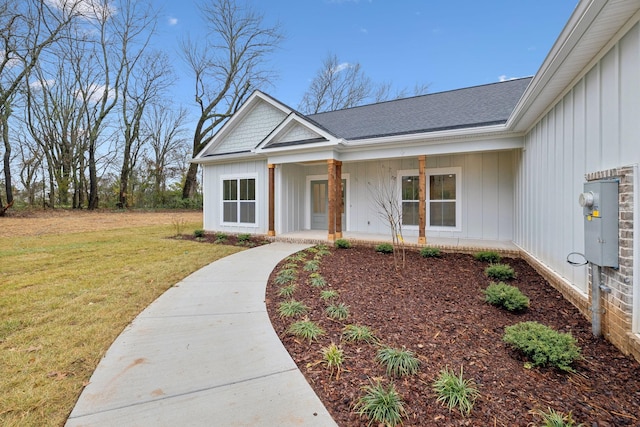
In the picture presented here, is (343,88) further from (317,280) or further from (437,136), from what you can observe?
(317,280)

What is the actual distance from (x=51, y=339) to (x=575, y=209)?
6246mm

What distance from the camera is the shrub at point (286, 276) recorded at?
5.01m

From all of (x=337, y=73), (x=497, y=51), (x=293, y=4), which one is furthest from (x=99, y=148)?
(x=497, y=51)

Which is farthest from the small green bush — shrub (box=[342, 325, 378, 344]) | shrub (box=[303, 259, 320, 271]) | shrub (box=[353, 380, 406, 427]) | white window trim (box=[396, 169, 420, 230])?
shrub (box=[353, 380, 406, 427])

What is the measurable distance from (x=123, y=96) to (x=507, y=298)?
94.2 ft

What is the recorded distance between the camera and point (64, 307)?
395 cm

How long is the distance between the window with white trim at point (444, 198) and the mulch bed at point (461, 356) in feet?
13.5

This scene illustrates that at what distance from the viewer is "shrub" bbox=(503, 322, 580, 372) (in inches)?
93.3

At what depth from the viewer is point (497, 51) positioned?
15.7 meters

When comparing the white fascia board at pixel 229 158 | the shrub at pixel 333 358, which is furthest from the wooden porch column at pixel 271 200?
the shrub at pixel 333 358

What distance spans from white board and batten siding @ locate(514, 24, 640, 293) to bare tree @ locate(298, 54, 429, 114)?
21021 mm

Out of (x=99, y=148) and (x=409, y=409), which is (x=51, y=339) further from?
(x=99, y=148)

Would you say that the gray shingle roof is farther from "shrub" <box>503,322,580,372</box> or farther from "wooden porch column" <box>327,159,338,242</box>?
"shrub" <box>503,322,580,372</box>

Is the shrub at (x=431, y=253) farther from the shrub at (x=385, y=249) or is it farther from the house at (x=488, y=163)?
the house at (x=488, y=163)
